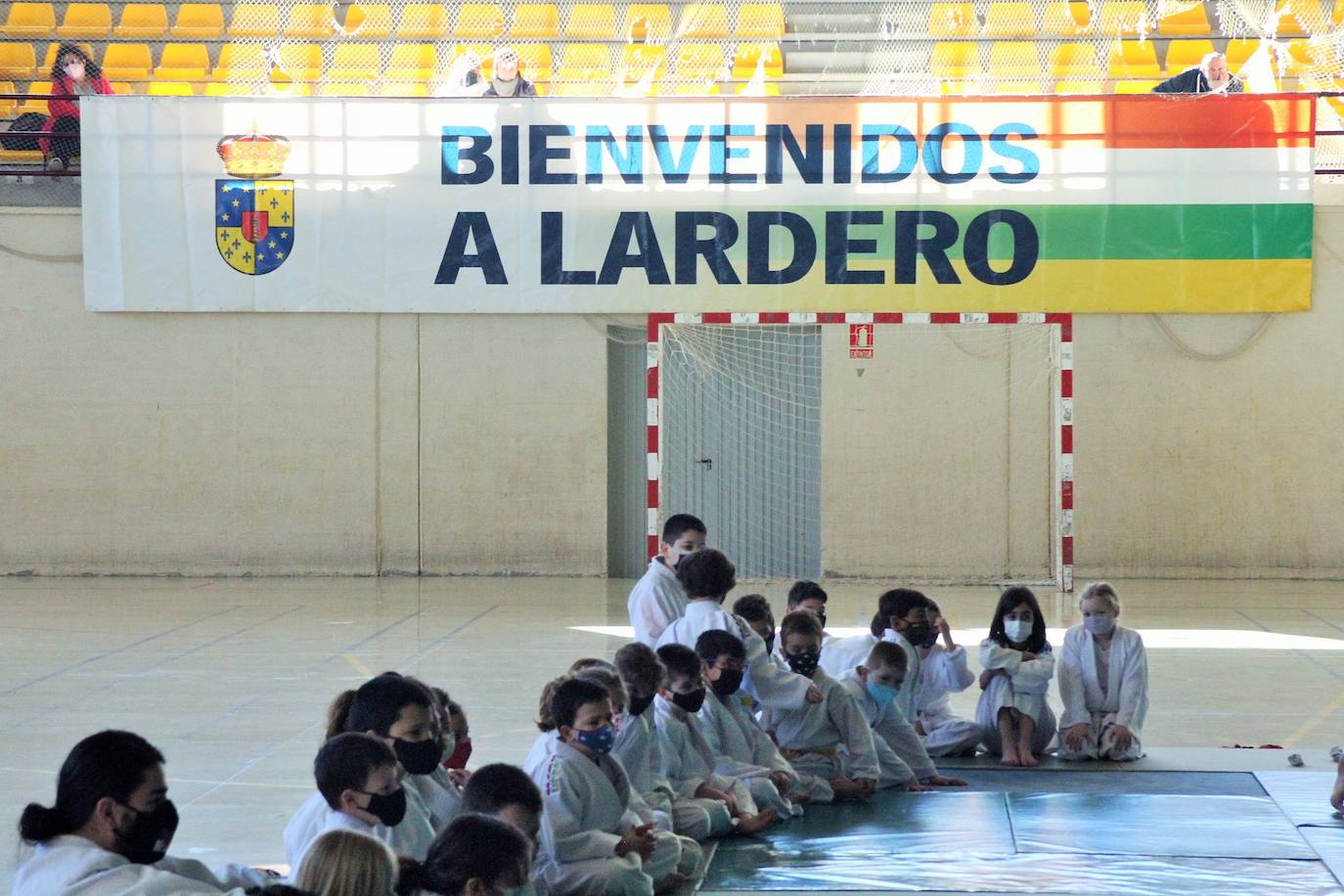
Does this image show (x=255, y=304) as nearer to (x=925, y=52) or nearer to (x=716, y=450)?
(x=716, y=450)

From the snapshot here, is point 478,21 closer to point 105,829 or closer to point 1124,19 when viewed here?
point 1124,19

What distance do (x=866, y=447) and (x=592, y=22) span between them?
5834 millimetres

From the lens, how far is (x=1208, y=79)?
54.4ft

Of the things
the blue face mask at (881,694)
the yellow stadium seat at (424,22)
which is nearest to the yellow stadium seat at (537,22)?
the yellow stadium seat at (424,22)

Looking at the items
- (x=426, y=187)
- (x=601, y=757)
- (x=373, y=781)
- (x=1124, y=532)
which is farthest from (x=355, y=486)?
(x=373, y=781)

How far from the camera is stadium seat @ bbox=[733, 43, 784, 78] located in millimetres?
18062

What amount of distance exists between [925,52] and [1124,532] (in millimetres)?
5459

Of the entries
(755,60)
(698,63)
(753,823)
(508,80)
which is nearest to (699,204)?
(698,63)

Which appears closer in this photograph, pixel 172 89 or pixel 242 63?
pixel 242 63

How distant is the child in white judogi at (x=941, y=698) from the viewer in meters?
8.36

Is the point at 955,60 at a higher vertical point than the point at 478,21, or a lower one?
lower

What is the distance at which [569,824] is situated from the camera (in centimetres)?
541

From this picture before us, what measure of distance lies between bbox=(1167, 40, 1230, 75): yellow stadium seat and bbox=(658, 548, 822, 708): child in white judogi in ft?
42.0

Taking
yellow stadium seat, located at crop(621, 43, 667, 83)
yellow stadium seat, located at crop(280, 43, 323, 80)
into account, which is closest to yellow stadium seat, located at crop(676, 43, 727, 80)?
yellow stadium seat, located at crop(621, 43, 667, 83)
